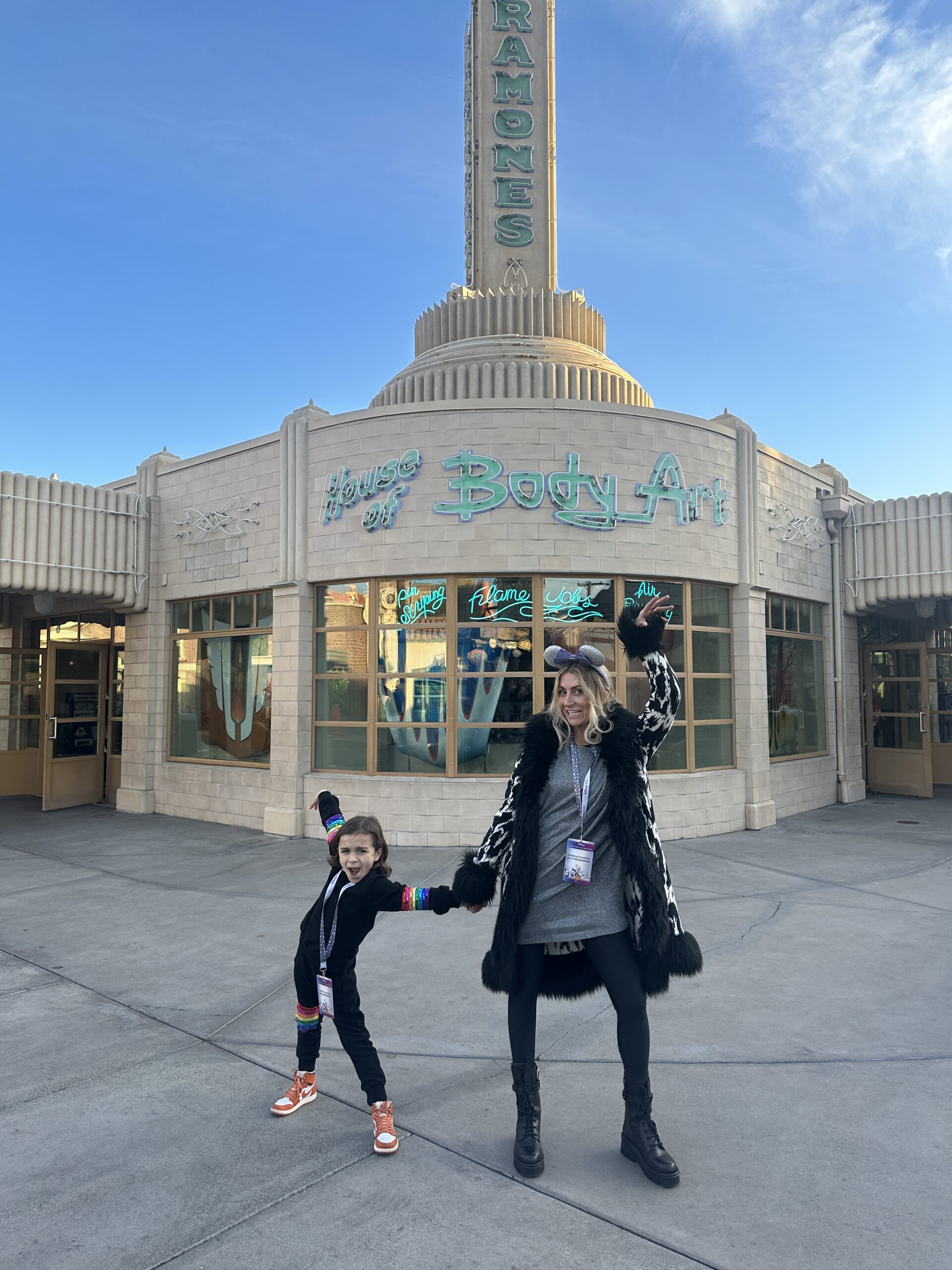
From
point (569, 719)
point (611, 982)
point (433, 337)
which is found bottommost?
point (611, 982)

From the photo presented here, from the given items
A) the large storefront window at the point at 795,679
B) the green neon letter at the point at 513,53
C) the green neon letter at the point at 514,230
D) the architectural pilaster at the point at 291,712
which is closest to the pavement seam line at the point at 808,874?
the large storefront window at the point at 795,679

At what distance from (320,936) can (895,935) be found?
4.75 m

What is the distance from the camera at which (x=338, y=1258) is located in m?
2.63

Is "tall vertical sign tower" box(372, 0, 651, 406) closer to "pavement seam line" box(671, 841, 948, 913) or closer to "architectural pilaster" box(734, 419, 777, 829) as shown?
"architectural pilaster" box(734, 419, 777, 829)

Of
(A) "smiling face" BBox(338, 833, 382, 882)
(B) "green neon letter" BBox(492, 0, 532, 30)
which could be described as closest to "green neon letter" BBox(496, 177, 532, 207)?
(B) "green neon letter" BBox(492, 0, 532, 30)

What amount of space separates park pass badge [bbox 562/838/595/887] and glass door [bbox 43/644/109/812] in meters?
12.1

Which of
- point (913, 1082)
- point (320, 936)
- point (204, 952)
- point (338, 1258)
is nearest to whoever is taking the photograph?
point (338, 1258)

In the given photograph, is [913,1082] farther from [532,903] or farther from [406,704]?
[406,704]

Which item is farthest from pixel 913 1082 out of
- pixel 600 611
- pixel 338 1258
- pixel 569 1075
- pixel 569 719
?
pixel 600 611

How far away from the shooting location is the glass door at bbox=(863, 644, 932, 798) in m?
14.1

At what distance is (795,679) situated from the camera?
1249cm

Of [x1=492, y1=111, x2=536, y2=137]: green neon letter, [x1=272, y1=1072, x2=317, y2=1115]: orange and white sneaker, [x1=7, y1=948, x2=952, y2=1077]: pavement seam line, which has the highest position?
[x1=492, y1=111, x2=536, y2=137]: green neon letter

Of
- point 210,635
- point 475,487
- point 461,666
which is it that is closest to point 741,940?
point 461,666

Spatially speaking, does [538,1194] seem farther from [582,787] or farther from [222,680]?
[222,680]
